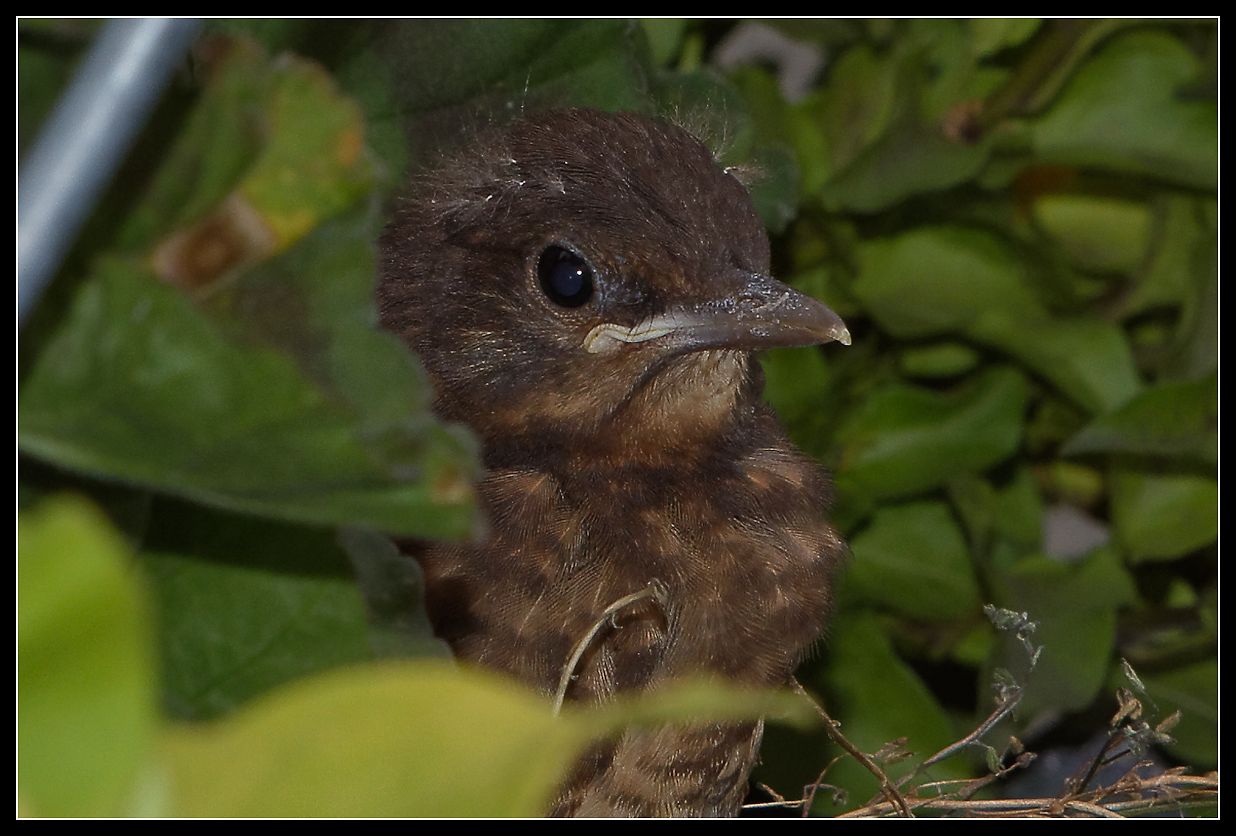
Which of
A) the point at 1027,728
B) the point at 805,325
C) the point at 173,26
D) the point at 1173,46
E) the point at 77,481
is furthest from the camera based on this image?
the point at 1173,46

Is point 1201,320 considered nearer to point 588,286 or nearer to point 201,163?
point 588,286

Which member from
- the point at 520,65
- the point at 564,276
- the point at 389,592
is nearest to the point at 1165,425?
the point at 564,276

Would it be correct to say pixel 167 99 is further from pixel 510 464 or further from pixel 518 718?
pixel 510 464

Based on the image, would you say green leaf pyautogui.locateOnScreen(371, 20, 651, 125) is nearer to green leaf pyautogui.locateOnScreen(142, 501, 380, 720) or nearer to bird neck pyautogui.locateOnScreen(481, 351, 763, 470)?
bird neck pyautogui.locateOnScreen(481, 351, 763, 470)

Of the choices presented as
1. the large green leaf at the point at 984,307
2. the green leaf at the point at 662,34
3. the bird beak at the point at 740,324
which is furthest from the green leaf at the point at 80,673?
the large green leaf at the point at 984,307

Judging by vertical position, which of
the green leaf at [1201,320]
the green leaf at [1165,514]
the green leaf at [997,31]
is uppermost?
the green leaf at [997,31]

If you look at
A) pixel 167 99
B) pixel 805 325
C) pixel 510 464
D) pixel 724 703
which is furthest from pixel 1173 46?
pixel 724 703

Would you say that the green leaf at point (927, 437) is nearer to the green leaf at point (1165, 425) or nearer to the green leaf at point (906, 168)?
the green leaf at point (1165, 425)
